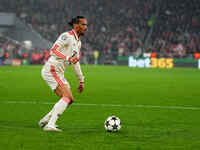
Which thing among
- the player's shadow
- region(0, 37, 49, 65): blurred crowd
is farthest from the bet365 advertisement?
the player's shadow

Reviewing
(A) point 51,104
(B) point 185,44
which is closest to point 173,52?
(B) point 185,44

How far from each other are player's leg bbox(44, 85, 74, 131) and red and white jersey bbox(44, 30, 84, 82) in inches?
13.1

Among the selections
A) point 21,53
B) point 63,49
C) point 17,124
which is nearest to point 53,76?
point 63,49

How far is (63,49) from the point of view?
7.52m

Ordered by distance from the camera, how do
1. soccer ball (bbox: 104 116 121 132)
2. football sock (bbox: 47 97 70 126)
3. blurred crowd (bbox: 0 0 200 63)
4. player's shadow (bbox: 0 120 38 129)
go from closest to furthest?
soccer ball (bbox: 104 116 121 132) → football sock (bbox: 47 97 70 126) → player's shadow (bbox: 0 120 38 129) → blurred crowd (bbox: 0 0 200 63)

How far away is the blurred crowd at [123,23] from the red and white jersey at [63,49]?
108ft

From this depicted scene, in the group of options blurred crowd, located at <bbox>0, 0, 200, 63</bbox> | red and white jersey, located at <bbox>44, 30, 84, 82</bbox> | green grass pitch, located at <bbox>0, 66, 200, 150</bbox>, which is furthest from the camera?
blurred crowd, located at <bbox>0, 0, 200, 63</bbox>

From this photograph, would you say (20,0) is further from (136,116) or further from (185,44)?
(136,116)

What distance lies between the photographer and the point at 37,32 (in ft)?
150

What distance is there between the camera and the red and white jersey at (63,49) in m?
7.41

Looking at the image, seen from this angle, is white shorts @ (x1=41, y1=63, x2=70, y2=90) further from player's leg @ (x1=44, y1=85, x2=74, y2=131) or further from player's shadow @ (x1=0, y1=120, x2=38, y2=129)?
player's shadow @ (x1=0, y1=120, x2=38, y2=129)

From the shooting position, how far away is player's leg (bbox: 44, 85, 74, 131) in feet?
23.8

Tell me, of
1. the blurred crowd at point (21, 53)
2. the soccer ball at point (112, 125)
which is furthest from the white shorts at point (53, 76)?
the blurred crowd at point (21, 53)

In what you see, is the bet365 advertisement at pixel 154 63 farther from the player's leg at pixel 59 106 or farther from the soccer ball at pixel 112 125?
the soccer ball at pixel 112 125
